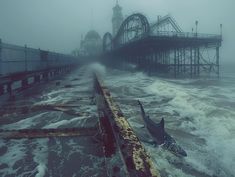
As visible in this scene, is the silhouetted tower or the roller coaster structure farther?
the silhouetted tower

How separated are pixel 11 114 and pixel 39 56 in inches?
689

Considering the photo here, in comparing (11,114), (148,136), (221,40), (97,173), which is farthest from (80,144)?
(221,40)

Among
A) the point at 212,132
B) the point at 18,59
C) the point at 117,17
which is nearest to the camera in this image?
the point at 212,132

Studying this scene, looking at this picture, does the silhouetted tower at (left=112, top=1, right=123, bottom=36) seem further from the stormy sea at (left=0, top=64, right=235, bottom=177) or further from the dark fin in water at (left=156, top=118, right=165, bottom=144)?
the dark fin in water at (left=156, top=118, right=165, bottom=144)

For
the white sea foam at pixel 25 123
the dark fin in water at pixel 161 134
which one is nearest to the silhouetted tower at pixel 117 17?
the white sea foam at pixel 25 123

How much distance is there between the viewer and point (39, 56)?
2809 centimetres

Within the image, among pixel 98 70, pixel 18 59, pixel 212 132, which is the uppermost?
pixel 18 59

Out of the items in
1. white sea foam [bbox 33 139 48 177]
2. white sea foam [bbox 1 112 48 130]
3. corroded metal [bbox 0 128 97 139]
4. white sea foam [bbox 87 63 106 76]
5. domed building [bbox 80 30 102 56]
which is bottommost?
white sea foam [bbox 33 139 48 177]

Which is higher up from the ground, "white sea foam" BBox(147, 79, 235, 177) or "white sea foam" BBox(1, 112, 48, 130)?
"white sea foam" BBox(1, 112, 48, 130)

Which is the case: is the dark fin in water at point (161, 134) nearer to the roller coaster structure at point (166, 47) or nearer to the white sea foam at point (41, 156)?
the white sea foam at point (41, 156)

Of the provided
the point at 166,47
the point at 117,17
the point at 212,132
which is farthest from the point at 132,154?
the point at 117,17

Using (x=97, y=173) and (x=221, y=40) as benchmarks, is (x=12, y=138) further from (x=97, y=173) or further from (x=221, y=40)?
(x=221, y=40)

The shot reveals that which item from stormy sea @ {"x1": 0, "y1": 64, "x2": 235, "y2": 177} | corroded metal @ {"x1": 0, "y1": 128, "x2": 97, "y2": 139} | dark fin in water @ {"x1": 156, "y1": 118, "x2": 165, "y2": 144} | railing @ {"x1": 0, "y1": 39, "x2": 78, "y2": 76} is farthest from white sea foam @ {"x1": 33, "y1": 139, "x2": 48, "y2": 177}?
railing @ {"x1": 0, "y1": 39, "x2": 78, "y2": 76}

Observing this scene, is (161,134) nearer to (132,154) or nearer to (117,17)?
(132,154)
